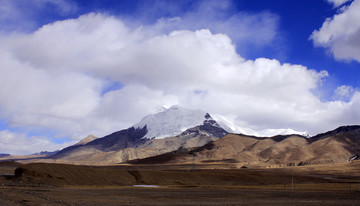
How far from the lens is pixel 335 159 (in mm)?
167250

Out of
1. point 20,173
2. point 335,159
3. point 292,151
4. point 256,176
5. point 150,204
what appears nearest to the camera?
point 150,204

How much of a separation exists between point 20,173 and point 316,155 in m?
148

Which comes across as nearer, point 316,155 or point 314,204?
point 314,204

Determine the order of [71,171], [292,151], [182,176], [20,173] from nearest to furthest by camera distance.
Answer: [20,173] → [71,171] → [182,176] → [292,151]

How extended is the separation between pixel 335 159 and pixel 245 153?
45.5 m

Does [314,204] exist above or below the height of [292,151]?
below

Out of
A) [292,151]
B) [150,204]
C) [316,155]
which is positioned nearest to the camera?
[150,204]

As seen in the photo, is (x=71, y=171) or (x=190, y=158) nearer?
(x=71, y=171)

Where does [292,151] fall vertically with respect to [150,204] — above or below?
above

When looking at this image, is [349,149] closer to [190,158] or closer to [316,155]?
[316,155]

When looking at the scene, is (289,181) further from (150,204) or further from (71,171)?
(150,204)

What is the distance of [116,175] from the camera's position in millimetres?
74062

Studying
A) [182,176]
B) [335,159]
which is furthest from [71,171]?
[335,159]

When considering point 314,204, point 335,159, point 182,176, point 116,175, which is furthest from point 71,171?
point 335,159
